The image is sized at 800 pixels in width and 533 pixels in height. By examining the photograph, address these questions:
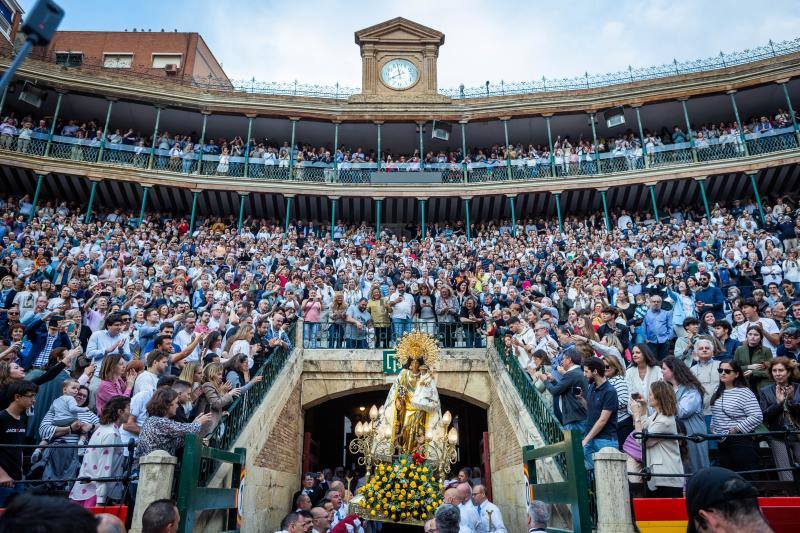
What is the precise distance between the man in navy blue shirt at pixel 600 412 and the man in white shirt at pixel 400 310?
25.3 feet

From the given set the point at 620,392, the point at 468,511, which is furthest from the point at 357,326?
the point at 620,392

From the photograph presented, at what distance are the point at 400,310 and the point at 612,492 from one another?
8.88 meters

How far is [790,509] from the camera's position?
4449 mm

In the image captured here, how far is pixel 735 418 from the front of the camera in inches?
224

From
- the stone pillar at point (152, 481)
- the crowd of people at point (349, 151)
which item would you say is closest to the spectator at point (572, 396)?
the stone pillar at point (152, 481)

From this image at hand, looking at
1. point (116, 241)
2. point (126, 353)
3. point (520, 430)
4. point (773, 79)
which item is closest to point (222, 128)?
point (116, 241)

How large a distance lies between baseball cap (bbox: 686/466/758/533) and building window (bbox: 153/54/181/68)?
1433 inches

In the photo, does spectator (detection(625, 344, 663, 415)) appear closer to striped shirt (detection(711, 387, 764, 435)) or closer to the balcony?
striped shirt (detection(711, 387, 764, 435))

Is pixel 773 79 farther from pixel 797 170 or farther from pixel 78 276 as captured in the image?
pixel 78 276

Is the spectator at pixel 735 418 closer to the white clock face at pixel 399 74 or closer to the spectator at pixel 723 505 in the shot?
the spectator at pixel 723 505

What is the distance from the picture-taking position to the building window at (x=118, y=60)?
33.4m

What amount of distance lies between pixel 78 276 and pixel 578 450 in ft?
40.3

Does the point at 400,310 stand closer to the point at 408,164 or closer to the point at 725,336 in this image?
the point at 725,336

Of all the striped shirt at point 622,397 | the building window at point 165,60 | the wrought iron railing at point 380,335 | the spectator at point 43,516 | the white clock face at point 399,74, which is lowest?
the spectator at point 43,516
